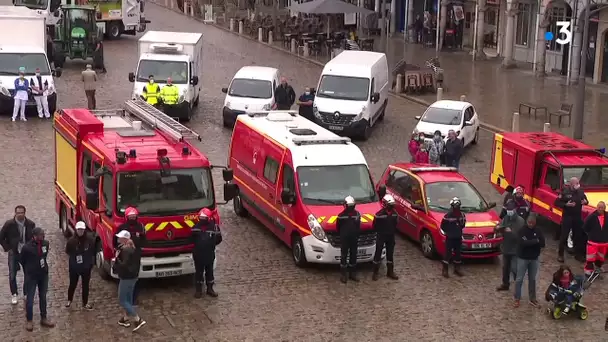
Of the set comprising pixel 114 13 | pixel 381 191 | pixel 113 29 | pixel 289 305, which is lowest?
pixel 289 305

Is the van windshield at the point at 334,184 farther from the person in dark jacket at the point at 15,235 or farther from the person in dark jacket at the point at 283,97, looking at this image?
the person in dark jacket at the point at 283,97

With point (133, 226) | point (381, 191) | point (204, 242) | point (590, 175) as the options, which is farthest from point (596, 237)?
point (133, 226)

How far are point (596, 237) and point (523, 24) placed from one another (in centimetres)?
2845

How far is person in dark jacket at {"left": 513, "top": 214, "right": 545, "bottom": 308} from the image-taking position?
15.2 m

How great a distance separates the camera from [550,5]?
131 feet

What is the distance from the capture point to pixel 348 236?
1627 centimetres

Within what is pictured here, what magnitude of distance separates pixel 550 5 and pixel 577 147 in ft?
69.7

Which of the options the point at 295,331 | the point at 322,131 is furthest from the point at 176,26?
the point at 295,331

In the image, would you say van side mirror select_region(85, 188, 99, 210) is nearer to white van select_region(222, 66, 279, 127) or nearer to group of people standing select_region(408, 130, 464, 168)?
group of people standing select_region(408, 130, 464, 168)

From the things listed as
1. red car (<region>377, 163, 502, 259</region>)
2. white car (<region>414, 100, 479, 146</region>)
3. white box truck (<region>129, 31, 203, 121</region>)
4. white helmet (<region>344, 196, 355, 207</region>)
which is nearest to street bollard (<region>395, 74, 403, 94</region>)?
white box truck (<region>129, 31, 203, 121</region>)

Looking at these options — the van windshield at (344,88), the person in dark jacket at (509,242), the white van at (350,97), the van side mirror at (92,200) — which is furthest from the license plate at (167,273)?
the van windshield at (344,88)

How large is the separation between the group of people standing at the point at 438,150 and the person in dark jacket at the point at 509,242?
5751 millimetres

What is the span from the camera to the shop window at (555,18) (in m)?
40.6

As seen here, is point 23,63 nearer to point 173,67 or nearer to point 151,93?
point 151,93
